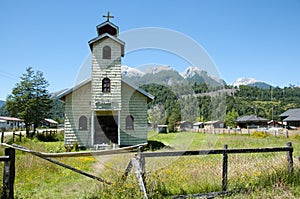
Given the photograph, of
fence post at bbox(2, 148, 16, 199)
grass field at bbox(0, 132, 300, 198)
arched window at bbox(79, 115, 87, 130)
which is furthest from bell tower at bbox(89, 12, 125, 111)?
fence post at bbox(2, 148, 16, 199)

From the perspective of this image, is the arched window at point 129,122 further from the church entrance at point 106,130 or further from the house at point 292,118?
the house at point 292,118

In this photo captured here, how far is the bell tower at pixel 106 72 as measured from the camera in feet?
53.0

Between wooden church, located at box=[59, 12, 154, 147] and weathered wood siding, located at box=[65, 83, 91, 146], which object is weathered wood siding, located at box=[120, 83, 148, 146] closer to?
wooden church, located at box=[59, 12, 154, 147]

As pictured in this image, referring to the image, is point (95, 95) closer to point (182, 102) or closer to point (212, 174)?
Result: point (182, 102)

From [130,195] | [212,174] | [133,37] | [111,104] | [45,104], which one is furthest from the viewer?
[45,104]

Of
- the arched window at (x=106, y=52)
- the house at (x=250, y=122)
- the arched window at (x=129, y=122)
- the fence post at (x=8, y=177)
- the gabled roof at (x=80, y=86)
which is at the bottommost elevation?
the house at (x=250, y=122)

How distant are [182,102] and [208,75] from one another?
172 cm

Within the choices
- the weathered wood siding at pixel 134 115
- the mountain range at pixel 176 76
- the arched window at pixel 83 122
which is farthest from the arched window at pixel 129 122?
the mountain range at pixel 176 76

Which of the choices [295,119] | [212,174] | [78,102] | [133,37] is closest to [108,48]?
[78,102]

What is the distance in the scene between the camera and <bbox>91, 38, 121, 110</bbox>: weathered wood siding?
1616 cm

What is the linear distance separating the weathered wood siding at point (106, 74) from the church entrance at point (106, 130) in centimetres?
174

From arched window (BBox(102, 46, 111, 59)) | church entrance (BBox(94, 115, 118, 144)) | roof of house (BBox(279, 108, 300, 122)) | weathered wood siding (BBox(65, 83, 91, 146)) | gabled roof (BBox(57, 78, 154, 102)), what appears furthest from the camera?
roof of house (BBox(279, 108, 300, 122))

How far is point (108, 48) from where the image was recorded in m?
16.6

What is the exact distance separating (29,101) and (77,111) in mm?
20858
